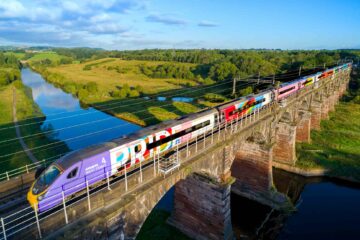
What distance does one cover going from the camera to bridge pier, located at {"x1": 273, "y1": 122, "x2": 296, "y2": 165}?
3712 centimetres

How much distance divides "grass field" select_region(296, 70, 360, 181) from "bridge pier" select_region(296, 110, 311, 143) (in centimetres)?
137

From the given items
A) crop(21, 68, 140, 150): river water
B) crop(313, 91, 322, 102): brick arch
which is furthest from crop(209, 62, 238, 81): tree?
crop(21, 68, 140, 150): river water

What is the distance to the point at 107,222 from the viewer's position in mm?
13047

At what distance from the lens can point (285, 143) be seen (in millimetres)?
37656

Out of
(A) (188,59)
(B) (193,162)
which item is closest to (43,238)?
(B) (193,162)

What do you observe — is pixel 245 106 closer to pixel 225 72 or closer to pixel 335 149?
pixel 335 149

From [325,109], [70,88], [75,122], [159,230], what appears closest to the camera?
[159,230]

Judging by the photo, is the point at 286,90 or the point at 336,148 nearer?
the point at 286,90

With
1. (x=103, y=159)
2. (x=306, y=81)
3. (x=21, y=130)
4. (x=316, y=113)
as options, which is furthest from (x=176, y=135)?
(x=21, y=130)

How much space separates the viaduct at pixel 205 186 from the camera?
12.9 meters

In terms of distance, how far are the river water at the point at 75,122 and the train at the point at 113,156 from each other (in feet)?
33.4

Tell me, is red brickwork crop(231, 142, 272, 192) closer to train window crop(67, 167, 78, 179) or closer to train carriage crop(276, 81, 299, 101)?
train carriage crop(276, 81, 299, 101)

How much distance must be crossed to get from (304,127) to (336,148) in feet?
19.1

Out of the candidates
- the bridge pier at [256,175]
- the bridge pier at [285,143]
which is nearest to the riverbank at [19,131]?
the bridge pier at [256,175]
